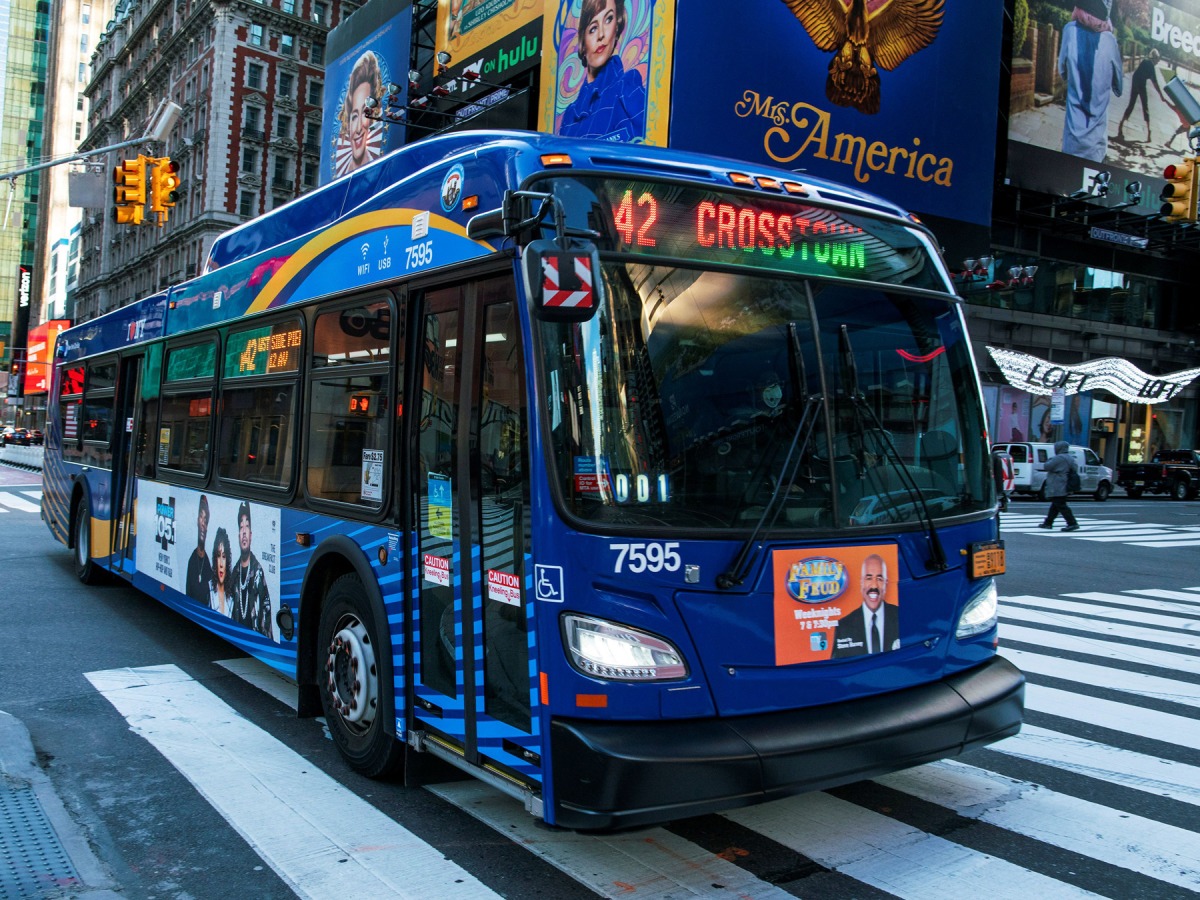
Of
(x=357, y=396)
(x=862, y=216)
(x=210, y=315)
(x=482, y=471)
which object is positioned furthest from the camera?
(x=210, y=315)

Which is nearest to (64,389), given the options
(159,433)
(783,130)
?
(159,433)

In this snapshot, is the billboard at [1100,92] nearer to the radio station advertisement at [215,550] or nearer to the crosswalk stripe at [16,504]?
the crosswalk stripe at [16,504]

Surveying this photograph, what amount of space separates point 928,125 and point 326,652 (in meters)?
27.6

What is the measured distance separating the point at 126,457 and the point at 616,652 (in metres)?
7.77

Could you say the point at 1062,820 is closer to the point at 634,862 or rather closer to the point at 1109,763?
the point at 1109,763

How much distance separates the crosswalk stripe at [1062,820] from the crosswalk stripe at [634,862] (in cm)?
138

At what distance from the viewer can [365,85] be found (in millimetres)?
39562

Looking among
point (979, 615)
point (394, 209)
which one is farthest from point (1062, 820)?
point (394, 209)

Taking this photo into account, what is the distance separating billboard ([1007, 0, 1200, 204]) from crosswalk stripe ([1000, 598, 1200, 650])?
30864 mm

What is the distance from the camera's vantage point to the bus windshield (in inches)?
153

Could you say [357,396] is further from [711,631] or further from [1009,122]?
[1009,122]

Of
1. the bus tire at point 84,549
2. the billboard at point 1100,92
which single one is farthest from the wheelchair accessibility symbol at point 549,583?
the billboard at point 1100,92

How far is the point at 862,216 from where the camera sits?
15.8ft

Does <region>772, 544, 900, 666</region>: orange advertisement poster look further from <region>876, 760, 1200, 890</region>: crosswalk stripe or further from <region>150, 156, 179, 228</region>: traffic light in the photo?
<region>150, 156, 179, 228</region>: traffic light
